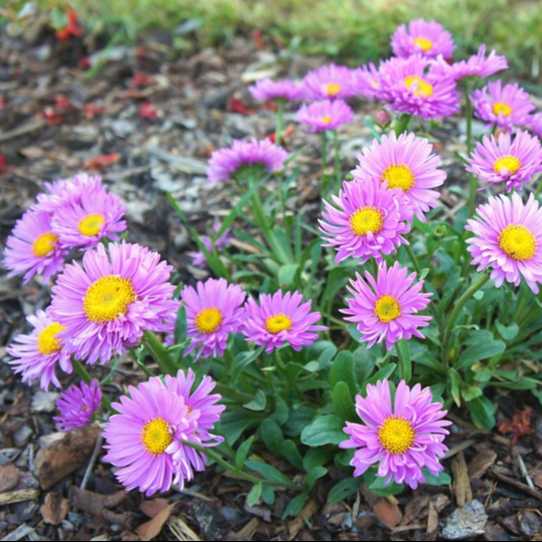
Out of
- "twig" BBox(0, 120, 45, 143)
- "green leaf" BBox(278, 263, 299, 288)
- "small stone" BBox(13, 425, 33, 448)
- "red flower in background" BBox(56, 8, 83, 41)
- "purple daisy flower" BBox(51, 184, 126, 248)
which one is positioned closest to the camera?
"purple daisy flower" BBox(51, 184, 126, 248)

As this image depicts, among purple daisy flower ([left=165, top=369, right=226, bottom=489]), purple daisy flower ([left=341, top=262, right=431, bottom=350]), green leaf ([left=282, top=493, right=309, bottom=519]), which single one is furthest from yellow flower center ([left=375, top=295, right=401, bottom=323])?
green leaf ([left=282, top=493, right=309, bottom=519])

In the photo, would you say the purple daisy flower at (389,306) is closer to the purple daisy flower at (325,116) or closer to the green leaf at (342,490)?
the green leaf at (342,490)

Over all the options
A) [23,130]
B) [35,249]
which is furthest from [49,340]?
[23,130]

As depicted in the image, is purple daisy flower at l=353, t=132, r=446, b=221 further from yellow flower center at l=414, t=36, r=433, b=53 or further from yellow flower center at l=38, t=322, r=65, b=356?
yellow flower center at l=38, t=322, r=65, b=356

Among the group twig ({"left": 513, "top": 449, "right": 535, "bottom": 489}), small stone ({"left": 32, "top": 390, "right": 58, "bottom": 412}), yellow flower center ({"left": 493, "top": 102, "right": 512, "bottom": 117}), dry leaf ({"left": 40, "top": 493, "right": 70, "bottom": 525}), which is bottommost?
twig ({"left": 513, "top": 449, "right": 535, "bottom": 489})

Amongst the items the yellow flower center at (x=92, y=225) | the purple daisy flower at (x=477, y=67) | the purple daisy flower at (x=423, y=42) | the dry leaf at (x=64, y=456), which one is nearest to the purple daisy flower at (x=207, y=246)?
the yellow flower center at (x=92, y=225)

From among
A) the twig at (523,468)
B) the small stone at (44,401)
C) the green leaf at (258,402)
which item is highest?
the green leaf at (258,402)

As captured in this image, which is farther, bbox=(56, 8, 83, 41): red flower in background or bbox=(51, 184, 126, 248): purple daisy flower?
bbox=(56, 8, 83, 41): red flower in background

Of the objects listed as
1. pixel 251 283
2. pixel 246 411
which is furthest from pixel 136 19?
pixel 246 411
